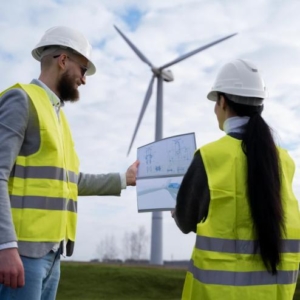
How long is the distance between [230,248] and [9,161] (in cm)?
150

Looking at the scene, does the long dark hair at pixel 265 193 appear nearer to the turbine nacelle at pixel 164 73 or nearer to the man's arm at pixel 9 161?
the man's arm at pixel 9 161

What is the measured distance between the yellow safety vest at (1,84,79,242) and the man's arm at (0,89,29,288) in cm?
10

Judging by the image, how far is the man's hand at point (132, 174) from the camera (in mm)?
5398

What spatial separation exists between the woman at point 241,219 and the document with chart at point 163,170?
3.59 ft

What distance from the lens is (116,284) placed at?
23.1 meters

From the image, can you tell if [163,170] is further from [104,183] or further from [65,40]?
[65,40]

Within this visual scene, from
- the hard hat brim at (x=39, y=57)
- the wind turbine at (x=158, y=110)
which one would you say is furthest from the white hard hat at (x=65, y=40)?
the wind turbine at (x=158, y=110)

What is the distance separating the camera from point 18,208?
12.7 ft

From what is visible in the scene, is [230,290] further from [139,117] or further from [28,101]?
[139,117]

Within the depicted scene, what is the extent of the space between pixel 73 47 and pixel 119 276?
20746 millimetres

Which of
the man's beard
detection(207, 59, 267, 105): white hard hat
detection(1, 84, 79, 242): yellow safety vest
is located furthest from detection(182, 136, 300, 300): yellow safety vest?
the man's beard

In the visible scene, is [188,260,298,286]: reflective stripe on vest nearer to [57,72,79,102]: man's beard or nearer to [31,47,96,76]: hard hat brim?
[57,72,79,102]: man's beard

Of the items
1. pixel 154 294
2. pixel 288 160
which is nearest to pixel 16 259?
pixel 288 160

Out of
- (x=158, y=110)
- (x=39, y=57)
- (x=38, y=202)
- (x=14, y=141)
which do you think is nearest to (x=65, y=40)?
(x=39, y=57)
